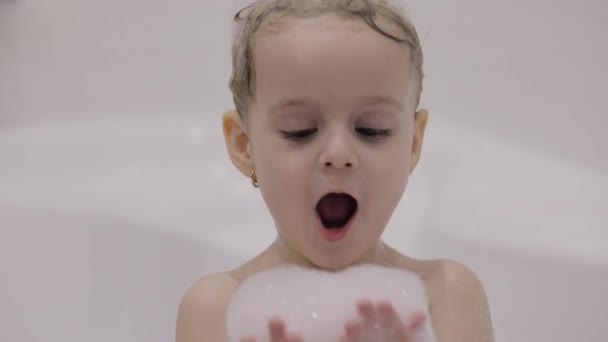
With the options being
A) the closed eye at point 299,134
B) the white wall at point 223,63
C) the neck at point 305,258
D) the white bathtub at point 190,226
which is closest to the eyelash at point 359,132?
the closed eye at point 299,134

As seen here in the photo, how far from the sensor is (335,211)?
73 cm

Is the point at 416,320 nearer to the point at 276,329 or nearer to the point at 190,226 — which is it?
the point at 276,329

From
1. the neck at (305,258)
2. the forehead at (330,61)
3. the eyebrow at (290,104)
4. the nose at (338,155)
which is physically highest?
the forehead at (330,61)

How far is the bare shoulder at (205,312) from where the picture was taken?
0.75 metres

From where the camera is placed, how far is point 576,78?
137 cm

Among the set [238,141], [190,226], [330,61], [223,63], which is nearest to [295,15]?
[330,61]

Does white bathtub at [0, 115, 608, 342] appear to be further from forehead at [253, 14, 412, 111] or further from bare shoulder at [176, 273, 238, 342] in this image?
forehead at [253, 14, 412, 111]

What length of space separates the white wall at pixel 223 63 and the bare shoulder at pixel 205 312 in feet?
2.78

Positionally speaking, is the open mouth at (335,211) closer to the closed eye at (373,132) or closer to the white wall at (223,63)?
the closed eye at (373,132)

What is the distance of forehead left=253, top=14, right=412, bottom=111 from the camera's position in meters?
0.67

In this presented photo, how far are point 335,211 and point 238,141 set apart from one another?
140mm

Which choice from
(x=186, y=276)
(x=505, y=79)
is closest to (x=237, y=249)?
(x=186, y=276)

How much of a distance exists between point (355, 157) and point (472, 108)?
89cm

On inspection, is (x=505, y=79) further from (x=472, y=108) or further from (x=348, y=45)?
(x=348, y=45)
